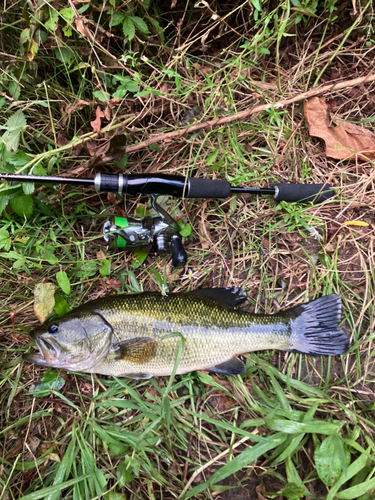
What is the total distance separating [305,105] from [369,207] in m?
1.13

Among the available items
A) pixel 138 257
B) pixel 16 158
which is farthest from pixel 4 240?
pixel 138 257

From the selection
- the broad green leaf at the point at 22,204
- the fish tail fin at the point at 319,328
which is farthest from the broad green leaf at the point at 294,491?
the broad green leaf at the point at 22,204

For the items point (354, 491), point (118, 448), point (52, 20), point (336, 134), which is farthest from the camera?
point (336, 134)

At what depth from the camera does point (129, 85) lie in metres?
2.73

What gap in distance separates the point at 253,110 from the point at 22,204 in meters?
2.18

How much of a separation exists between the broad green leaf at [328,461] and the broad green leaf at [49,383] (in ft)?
6.67

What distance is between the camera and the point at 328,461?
84.1 inches

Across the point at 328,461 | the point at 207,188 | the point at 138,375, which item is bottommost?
the point at 328,461

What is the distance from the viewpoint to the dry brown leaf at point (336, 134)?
2.89 metres

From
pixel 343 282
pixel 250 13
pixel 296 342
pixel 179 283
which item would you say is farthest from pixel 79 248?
pixel 250 13

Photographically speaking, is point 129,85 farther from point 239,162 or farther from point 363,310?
point 363,310

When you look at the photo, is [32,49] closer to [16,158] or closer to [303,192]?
[16,158]

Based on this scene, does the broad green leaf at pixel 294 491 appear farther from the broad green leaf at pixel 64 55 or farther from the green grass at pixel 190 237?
the broad green leaf at pixel 64 55

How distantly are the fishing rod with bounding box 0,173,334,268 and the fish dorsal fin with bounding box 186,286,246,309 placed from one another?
31cm
